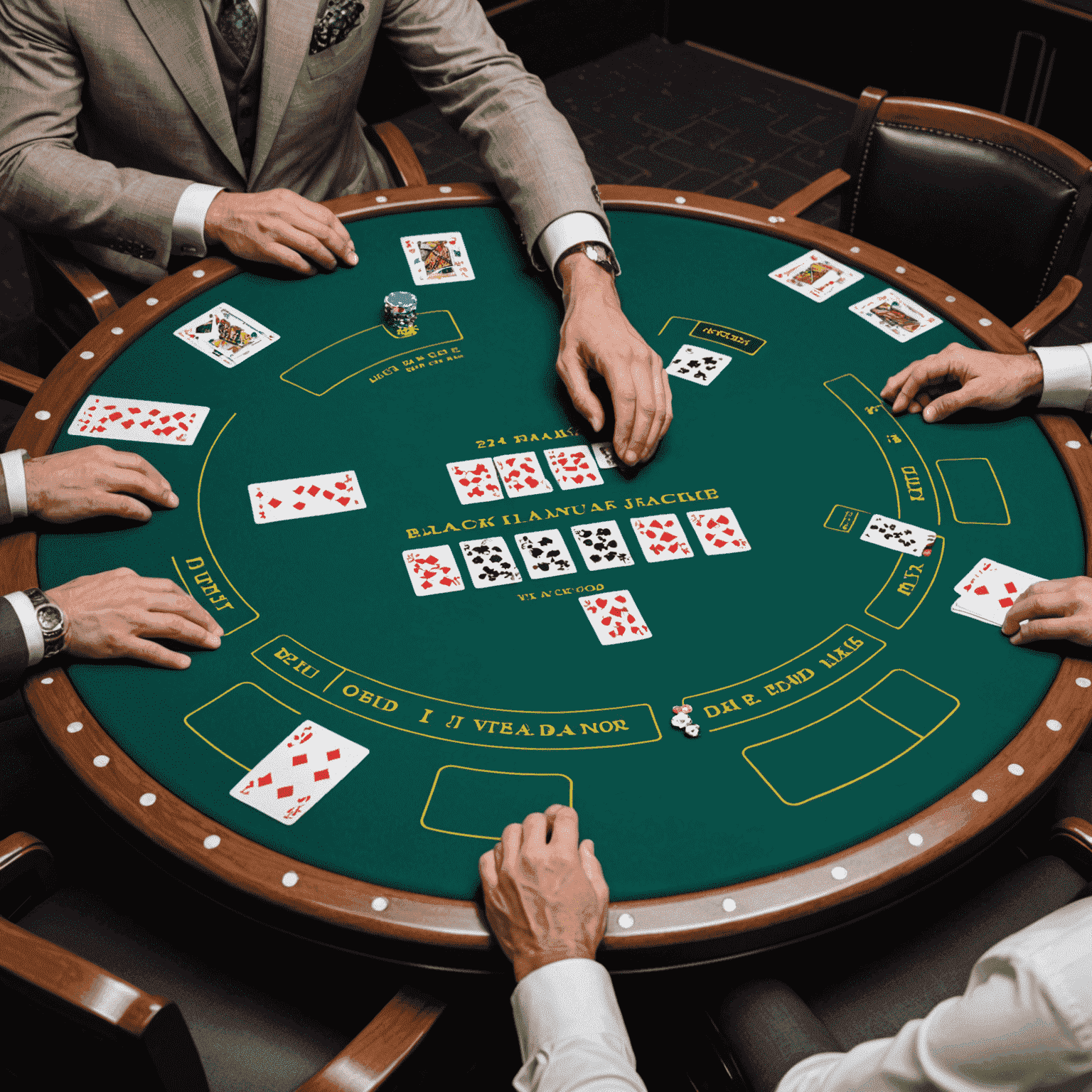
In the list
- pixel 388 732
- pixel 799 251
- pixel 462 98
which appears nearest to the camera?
pixel 388 732

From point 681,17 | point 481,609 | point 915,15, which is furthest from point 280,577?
point 681,17

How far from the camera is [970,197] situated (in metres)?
2.93

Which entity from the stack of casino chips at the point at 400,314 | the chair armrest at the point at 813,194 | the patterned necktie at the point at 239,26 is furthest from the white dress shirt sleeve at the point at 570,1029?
the patterned necktie at the point at 239,26

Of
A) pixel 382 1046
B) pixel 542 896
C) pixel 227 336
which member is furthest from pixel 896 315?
pixel 382 1046

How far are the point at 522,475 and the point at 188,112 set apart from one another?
4.81 feet

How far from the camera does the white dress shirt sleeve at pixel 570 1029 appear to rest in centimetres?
141

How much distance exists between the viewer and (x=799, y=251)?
8.81 ft

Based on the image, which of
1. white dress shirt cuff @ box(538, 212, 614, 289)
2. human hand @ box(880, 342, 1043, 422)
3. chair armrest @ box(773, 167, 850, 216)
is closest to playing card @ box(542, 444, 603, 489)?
white dress shirt cuff @ box(538, 212, 614, 289)

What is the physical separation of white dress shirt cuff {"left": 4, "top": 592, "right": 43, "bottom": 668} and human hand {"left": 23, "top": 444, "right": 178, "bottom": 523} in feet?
0.82

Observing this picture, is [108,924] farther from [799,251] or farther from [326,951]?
[799,251]

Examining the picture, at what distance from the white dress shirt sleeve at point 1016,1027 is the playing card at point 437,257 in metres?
1.93

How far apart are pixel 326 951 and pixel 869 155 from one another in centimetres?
259

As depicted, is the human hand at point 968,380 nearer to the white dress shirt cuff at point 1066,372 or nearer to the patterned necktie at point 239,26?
the white dress shirt cuff at point 1066,372

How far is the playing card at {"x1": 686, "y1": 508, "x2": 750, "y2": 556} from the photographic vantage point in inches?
78.2
